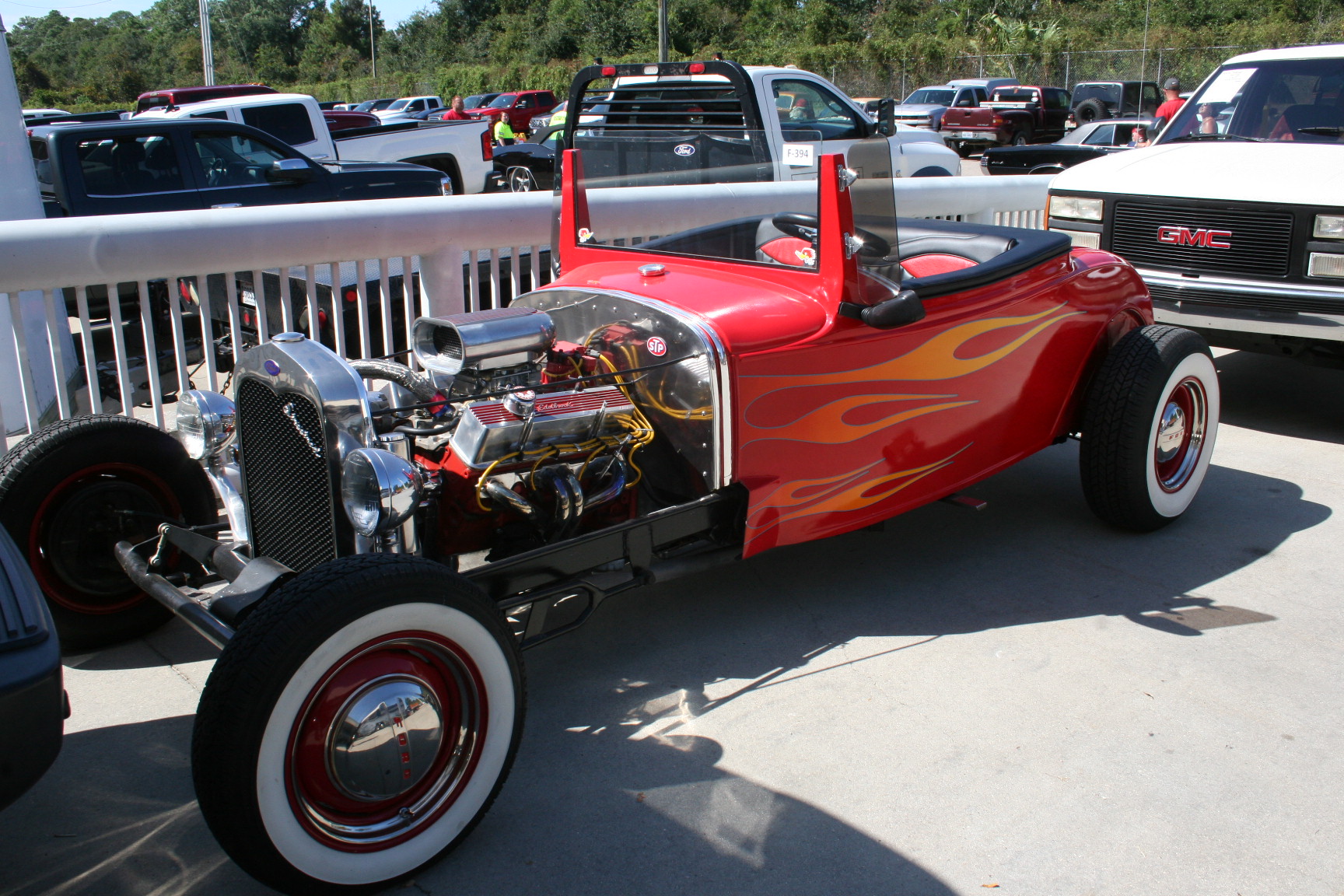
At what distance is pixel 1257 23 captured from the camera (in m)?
33.6

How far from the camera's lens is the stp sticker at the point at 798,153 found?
6.84 metres

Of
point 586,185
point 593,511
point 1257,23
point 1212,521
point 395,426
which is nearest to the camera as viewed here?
point 395,426

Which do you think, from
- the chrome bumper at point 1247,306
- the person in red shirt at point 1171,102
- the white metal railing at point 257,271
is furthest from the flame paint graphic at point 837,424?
the person in red shirt at point 1171,102

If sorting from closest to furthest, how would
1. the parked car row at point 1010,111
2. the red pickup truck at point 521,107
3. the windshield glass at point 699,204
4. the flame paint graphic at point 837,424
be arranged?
the flame paint graphic at point 837,424
the windshield glass at point 699,204
the parked car row at point 1010,111
the red pickup truck at point 521,107

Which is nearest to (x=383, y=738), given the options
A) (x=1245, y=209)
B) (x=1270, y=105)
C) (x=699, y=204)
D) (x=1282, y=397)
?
Result: (x=699, y=204)

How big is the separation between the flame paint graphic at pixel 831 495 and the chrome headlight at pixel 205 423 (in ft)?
5.36

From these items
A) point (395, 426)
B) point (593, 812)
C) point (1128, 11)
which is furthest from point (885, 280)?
point (1128, 11)

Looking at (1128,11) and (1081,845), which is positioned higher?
(1128,11)

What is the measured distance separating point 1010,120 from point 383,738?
2637 centimetres

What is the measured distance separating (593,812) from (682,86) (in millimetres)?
3230

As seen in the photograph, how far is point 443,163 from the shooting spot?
47.3 ft

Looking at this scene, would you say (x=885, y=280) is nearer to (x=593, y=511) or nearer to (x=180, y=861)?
(x=593, y=511)

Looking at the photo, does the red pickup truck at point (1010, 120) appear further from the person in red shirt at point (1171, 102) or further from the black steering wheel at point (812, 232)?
the black steering wheel at point (812, 232)

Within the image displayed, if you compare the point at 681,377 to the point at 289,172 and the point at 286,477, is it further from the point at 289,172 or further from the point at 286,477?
the point at 289,172
